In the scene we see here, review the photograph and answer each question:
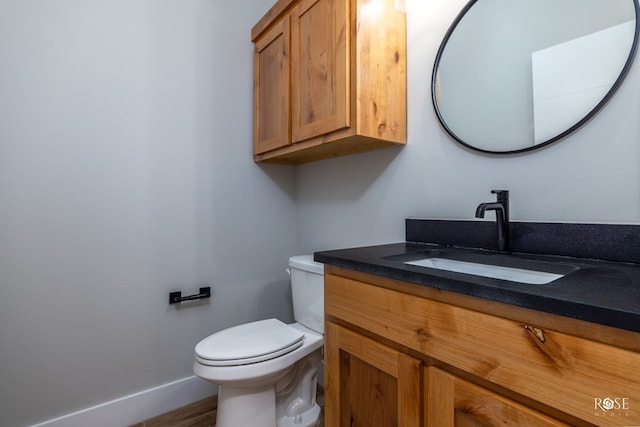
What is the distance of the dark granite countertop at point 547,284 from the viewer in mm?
463

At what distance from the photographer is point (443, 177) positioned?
4.00 ft

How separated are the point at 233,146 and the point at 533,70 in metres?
1.45

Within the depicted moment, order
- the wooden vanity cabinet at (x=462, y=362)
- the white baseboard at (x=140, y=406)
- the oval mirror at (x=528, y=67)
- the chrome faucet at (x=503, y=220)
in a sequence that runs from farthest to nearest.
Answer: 1. the white baseboard at (x=140, y=406)
2. the chrome faucet at (x=503, y=220)
3. the oval mirror at (x=528, y=67)
4. the wooden vanity cabinet at (x=462, y=362)

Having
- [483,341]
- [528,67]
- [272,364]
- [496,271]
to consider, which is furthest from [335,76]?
[272,364]

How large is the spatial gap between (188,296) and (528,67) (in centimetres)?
179

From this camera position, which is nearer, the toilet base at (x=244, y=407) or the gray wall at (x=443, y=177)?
the gray wall at (x=443, y=177)

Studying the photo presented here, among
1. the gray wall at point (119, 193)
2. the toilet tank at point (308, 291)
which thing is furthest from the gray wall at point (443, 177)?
the gray wall at point (119, 193)

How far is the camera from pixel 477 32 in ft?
3.64

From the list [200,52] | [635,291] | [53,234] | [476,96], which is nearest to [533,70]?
[476,96]

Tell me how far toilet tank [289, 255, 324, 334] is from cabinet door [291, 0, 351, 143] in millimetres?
609

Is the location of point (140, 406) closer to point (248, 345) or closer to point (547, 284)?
point (248, 345)

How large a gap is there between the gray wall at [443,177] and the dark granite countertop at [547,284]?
0.60 ft

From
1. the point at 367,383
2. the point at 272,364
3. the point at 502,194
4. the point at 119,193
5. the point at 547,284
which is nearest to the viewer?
the point at 547,284

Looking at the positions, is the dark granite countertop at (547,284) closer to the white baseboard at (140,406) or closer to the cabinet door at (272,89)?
the cabinet door at (272,89)
